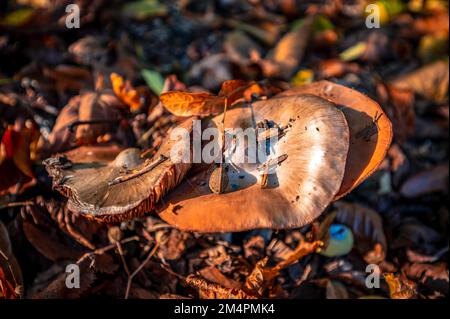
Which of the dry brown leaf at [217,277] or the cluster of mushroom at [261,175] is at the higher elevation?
the cluster of mushroom at [261,175]

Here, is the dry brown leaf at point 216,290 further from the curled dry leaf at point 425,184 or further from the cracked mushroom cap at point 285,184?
the curled dry leaf at point 425,184

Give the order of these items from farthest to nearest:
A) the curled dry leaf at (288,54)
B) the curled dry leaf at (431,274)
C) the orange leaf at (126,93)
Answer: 1. the curled dry leaf at (288,54)
2. the orange leaf at (126,93)
3. the curled dry leaf at (431,274)

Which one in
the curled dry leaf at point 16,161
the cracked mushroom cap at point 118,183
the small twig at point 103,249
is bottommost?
the small twig at point 103,249

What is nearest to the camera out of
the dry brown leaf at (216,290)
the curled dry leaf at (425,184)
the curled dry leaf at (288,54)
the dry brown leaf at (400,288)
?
the dry brown leaf at (216,290)

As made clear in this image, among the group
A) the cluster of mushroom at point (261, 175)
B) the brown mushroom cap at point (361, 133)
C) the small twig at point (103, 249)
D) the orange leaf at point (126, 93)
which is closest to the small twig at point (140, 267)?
the small twig at point (103, 249)

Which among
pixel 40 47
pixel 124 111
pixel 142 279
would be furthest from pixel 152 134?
pixel 40 47

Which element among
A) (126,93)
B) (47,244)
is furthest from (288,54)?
(47,244)
